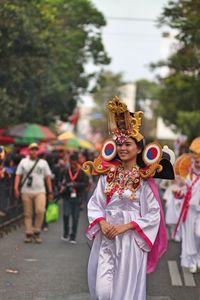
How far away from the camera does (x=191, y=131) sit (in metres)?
41.7

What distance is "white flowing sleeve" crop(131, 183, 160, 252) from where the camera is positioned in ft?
21.3

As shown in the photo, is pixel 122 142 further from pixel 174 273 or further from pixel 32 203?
pixel 32 203

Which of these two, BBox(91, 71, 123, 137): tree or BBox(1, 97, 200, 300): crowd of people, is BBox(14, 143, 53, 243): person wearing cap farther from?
BBox(91, 71, 123, 137): tree

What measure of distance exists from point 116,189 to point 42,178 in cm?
725

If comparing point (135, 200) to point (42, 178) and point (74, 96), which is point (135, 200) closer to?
point (42, 178)

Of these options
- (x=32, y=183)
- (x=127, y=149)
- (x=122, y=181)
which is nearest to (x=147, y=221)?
(x=122, y=181)

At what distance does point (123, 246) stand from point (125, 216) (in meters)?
0.26

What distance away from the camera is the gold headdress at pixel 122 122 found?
6.60m

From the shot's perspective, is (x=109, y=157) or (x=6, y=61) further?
(x=6, y=61)

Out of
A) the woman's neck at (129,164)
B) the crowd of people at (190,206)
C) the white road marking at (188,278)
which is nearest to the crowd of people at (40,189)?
the crowd of people at (190,206)

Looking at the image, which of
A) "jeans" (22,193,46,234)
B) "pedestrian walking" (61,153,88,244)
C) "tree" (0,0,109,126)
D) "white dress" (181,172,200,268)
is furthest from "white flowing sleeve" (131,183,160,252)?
"tree" (0,0,109,126)

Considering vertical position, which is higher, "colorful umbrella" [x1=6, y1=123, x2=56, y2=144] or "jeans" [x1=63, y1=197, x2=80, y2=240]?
"colorful umbrella" [x1=6, y1=123, x2=56, y2=144]

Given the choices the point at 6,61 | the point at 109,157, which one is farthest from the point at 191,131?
the point at 109,157

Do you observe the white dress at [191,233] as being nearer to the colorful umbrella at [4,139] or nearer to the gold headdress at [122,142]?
the gold headdress at [122,142]
